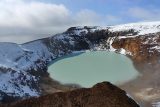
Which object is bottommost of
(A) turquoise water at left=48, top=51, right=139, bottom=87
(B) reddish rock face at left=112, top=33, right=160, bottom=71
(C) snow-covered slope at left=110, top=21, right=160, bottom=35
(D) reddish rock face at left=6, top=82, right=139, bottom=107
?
(D) reddish rock face at left=6, top=82, right=139, bottom=107

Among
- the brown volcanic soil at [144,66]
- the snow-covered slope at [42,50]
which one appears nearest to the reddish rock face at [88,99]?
the brown volcanic soil at [144,66]

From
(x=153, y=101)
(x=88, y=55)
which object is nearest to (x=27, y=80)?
(x=153, y=101)

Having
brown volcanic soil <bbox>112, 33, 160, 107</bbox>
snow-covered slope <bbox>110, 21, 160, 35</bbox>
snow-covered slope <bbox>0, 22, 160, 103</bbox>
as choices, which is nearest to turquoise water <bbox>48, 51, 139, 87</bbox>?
brown volcanic soil <bbox>112, 33, 160, 107</bbox>

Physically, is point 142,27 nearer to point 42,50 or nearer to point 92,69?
point 42,50

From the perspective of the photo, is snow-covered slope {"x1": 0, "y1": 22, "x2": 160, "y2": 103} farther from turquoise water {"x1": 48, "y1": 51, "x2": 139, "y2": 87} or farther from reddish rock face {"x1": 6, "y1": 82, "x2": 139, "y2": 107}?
reddish rock face {"x1": 6, "y1": 82, "x2": 139, "y2": 107}

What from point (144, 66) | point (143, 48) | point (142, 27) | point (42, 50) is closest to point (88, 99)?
point (144, 66)

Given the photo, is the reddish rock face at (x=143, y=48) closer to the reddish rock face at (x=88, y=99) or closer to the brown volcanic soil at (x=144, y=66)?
the brown volcanic soil at (x=144, y=66)
